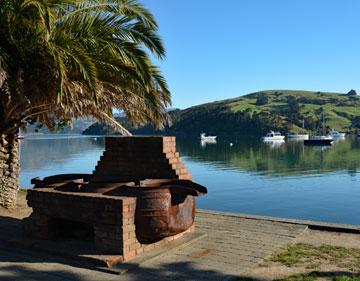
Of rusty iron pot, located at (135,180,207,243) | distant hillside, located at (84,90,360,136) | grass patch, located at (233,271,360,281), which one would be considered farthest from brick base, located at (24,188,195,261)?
distant hillside, located at (84,90,360,136)

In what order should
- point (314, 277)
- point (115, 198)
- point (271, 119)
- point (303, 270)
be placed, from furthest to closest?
1. point (271, 119)
2. point (115, 198)
3. point (303, 270)
4. point (314, 277)

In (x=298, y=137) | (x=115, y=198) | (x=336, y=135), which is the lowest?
(x=115, y=198)

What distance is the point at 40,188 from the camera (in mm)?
9180

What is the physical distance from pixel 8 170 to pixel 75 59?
175 inches

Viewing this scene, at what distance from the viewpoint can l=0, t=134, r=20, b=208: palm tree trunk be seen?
12102 mm

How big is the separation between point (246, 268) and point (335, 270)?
4.61 ft

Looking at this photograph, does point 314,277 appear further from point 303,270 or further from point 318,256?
point 318,256

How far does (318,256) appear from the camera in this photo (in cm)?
784

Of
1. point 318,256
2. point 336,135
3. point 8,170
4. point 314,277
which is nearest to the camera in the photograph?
point 314,277

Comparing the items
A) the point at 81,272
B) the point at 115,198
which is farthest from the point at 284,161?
the point at 81,272

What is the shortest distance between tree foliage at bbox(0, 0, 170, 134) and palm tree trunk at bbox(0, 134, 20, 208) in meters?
0.41

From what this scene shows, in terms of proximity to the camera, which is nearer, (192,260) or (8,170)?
(192,260)

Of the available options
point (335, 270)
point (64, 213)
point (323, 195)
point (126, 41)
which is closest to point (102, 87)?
point (126, 41)

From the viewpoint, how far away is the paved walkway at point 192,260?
6.88 m
